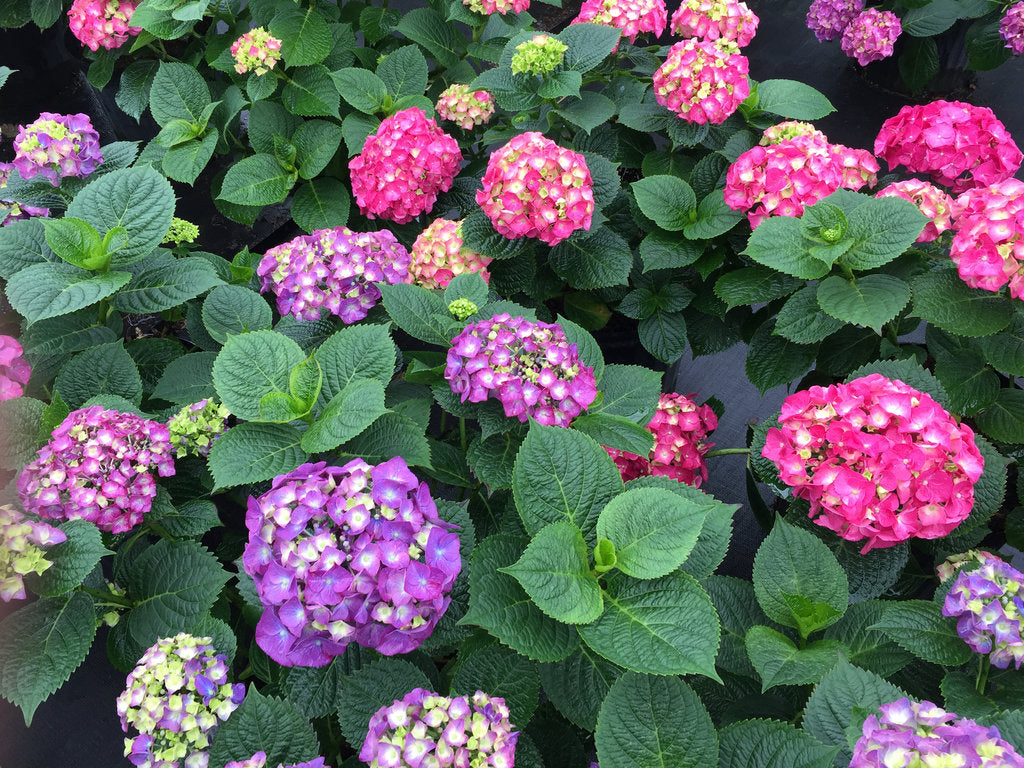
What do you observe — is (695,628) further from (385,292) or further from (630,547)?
(385,292)

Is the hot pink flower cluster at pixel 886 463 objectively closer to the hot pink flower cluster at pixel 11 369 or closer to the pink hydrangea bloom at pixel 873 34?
the hot pink flower cluster at pixel 11 369

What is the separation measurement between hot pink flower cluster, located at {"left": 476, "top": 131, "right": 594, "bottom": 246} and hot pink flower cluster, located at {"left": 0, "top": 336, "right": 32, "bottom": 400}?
92cm

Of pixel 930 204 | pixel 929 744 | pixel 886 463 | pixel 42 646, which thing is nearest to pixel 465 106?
pixel 930 204

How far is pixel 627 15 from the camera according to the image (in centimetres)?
204

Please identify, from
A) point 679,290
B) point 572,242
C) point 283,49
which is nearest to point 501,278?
point 572,242

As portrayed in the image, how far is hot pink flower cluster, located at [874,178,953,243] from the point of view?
154 cm

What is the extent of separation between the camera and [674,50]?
1854 millimetres

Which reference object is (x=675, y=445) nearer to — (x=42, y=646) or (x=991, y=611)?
(x=991, y=611)

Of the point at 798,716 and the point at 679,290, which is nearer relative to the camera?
the point at 798,716

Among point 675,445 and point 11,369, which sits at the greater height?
point 11,369

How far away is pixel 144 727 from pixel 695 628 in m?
0.72

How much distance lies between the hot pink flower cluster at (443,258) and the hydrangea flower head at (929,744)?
1182 mm

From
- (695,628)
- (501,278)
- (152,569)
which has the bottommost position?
(152,569)

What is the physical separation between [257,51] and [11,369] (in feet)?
3.73
